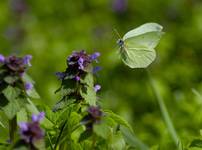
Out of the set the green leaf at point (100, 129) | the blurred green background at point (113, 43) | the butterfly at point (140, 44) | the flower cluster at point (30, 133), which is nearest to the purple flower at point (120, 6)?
the blurred green background at point (113, 43)

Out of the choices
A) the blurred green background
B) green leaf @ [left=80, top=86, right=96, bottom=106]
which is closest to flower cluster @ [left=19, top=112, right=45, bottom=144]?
green leaf @ [left=80, top=86, right=96, bottom=106]

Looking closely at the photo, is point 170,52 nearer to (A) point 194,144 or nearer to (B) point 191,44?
(B) point 191,44

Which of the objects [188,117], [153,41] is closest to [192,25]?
[188,117]

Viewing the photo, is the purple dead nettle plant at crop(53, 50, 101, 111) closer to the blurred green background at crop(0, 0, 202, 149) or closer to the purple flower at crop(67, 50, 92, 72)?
the purple flower at crop(67, 50, 92, 72)

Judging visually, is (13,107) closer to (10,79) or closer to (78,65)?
(10,79)

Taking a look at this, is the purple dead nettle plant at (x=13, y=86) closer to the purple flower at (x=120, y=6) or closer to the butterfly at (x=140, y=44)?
the butterfly at (x=140, y=44)

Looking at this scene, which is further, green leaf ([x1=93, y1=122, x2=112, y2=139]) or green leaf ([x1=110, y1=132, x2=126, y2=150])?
green leaf ([x1=110, y1=132, x2=126, y2=150])
